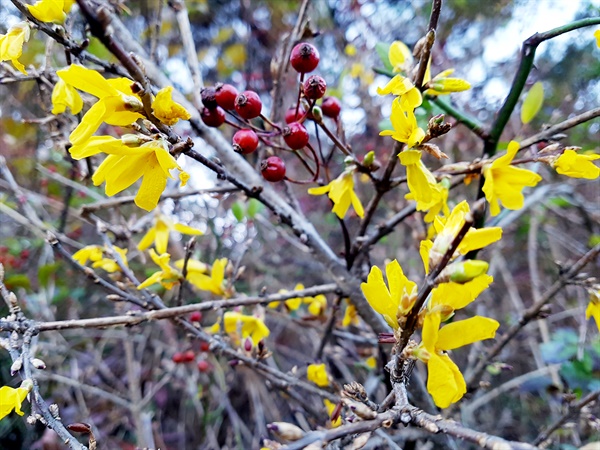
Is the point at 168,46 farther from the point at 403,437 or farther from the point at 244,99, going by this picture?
the point at 403,437

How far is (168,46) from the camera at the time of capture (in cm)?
415

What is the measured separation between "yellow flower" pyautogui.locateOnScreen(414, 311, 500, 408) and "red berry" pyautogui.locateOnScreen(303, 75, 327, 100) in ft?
1.67

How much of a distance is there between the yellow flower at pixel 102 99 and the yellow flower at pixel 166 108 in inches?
1.1

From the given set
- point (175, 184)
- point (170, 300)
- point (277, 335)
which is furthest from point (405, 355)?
point (277, 335)

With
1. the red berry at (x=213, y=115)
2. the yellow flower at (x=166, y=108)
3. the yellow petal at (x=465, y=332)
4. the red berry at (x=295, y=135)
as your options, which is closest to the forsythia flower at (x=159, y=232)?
the red berry at (x=213, y=115)

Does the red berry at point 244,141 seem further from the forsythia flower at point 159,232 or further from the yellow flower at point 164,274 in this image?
the forsythia flower at point 159,232

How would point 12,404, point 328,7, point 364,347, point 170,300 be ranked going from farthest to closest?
point 328,7, point 170,300, point 364,347, point 12,404

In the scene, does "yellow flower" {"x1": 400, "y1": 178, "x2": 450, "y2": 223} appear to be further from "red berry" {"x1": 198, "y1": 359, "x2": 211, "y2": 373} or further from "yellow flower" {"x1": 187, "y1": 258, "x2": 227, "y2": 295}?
"red berry" {"x1": 198, "y1": 359, "x2": 211, "y2": 373}

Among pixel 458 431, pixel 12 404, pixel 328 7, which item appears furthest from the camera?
pixel 328 7

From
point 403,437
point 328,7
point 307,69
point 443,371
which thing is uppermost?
point 328,7

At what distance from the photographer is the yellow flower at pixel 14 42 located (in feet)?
2.65

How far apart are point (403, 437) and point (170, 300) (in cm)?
179

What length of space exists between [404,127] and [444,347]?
1.33ft

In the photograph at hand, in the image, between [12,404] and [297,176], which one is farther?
[297,176]
